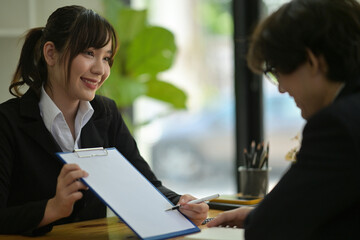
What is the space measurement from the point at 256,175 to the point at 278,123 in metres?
2.09

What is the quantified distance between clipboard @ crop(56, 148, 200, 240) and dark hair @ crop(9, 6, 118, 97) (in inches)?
16.3

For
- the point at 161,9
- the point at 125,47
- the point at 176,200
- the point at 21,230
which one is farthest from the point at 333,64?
the point at 161,9

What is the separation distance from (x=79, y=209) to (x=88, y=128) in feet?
0.96

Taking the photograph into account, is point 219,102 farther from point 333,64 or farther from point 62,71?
point 333,64

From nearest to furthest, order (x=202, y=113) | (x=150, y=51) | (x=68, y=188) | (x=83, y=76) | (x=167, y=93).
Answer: (x=68, y=188) < (x=83, y=76) < (x=150, y=51) < (x=167, y=93) < (x=202, y=113)

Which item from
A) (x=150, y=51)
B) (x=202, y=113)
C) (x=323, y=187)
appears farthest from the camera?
(x=202, y=113)

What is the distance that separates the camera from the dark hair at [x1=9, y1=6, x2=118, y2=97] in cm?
187

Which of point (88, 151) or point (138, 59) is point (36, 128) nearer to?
point (88, 151)

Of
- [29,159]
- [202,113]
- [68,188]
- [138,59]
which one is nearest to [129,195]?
[68,188]

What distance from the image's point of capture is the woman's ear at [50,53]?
1.93 metres

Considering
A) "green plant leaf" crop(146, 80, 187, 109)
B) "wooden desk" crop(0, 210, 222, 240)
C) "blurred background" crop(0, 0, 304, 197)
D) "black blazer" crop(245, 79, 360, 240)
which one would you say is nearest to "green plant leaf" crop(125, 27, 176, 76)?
"green plant leaf" crop(146, 80, 187, 109)

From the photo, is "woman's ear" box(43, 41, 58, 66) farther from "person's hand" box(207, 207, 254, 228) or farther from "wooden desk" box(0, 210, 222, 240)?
"person's hand" box(207, 207, 254, 228)

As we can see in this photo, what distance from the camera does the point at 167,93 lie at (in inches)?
155

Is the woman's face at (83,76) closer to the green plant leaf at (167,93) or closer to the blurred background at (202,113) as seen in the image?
the green plant leaf at (167,93)
